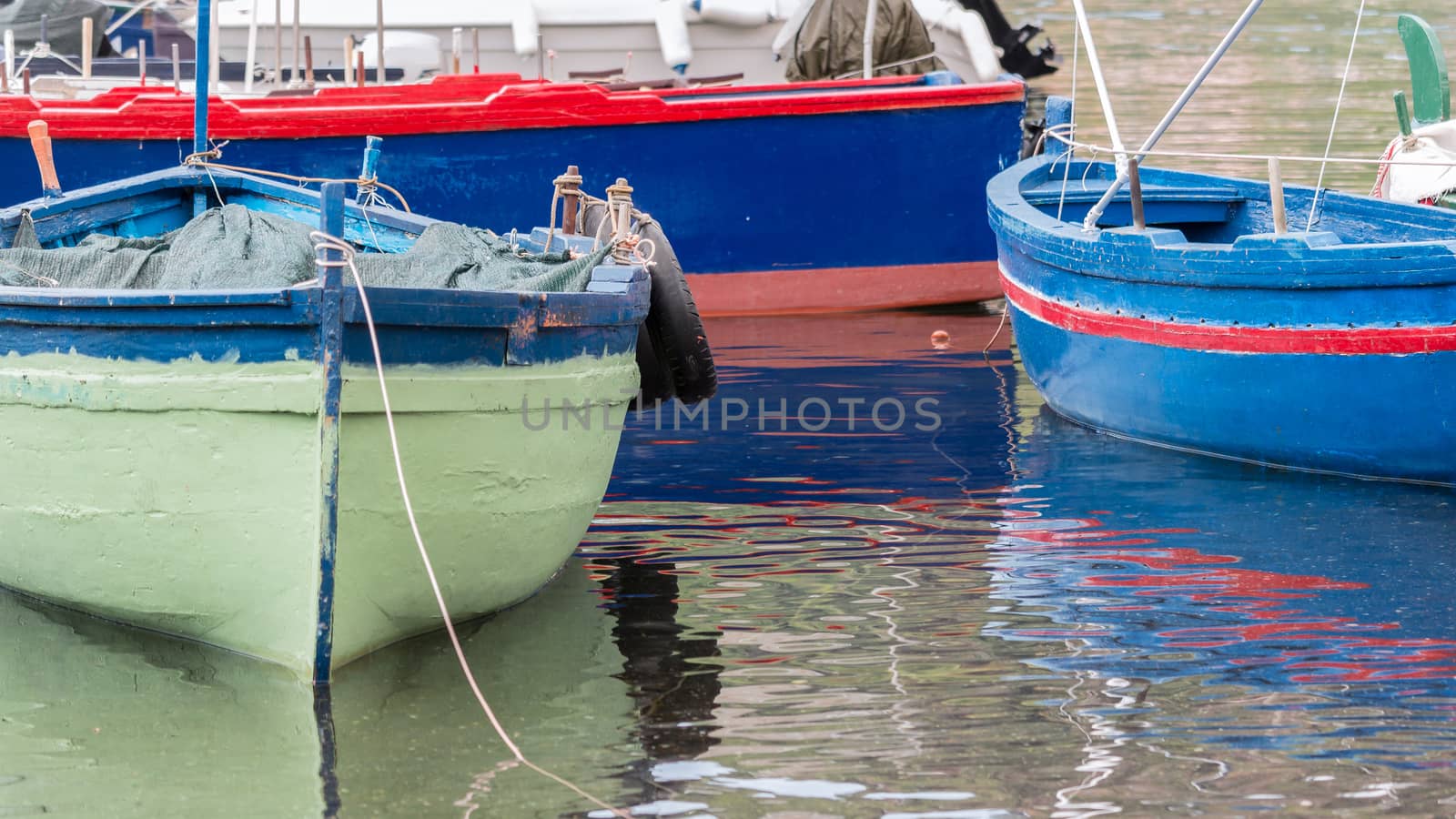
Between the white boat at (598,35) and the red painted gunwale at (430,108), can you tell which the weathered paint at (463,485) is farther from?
the white boat at (598,35)

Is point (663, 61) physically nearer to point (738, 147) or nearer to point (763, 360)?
point (738, 147)

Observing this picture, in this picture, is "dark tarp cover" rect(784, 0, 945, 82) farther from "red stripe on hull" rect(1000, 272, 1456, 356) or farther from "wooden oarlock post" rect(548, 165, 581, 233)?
"wooden oarlock post" rect(548, 165, 581, 233)

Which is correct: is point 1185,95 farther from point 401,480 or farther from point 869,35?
point 869,35

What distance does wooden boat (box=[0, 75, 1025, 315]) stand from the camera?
11.5 meters

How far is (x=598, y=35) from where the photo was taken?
49.2ft

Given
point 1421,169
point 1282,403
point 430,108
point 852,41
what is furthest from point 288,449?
point 852,41

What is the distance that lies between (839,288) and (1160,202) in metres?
3.08

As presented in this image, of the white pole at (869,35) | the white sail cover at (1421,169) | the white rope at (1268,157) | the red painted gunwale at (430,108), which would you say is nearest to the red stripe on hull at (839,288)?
the red painted gunwale at (430,108)

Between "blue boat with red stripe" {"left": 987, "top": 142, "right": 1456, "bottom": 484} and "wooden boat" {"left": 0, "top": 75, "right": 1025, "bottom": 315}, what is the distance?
293cm

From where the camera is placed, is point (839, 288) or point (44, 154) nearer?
point (44, 154)

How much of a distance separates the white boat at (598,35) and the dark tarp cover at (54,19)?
2.18 metres

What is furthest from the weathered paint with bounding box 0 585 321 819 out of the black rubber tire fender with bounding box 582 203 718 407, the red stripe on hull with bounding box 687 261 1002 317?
the red stripe on hull with bounding box 687 261 1002 317

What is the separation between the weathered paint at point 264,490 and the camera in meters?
5.21

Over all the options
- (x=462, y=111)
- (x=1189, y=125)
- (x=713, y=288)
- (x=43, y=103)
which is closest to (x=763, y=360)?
(x=713, y=288)
